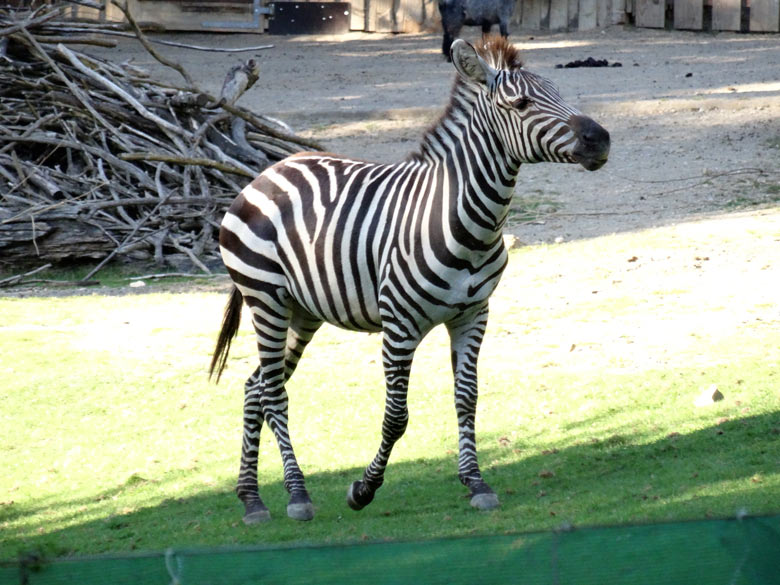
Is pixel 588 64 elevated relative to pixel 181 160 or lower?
elevated

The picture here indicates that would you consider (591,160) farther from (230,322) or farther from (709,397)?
(709,397)

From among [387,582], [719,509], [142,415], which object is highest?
[387,582]

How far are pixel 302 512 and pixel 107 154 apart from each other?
833 cm

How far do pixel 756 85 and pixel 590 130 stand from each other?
47.1ft

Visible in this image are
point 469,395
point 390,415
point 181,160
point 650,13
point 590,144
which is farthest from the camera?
point 650,13

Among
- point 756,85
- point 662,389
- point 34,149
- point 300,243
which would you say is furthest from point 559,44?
point 300,243

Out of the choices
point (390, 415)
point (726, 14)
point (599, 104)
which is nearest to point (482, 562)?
point (390, 415)

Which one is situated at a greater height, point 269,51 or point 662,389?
point 269,51

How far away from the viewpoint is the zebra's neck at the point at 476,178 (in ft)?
15.8

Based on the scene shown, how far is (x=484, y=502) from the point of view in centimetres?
512

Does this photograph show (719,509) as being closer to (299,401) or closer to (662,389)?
(662,389)

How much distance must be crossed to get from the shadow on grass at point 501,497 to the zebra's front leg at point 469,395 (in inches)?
3.9

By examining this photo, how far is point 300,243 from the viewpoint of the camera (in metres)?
5.30

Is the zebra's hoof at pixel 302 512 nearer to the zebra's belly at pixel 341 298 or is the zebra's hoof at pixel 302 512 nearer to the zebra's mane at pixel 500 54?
the zebra's belly at pixel 341 298
